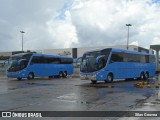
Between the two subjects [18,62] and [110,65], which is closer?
[110,65]

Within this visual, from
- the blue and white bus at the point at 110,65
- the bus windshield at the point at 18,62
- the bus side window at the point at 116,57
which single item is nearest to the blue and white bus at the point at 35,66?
the bus windshield at the point at 18,62

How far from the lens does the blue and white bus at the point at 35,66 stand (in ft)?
113

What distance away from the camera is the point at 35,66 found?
36.2 m

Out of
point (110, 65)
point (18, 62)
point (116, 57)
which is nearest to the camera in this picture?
point (110, 65)

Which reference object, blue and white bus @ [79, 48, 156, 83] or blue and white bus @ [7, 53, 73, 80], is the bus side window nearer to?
blue and white bus @ [79, 48, 156, 83]

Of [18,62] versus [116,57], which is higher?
[116,57]

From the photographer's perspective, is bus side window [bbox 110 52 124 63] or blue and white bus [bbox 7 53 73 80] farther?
blue and white bus [bbox 7 53 73 80]

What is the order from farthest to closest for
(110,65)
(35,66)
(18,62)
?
1. (35,66)
2. (18,62)
3. (110,65)

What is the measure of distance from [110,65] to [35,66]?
11.4m

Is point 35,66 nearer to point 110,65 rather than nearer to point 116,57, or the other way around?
point 116,57

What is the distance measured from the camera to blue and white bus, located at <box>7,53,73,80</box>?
113 feet

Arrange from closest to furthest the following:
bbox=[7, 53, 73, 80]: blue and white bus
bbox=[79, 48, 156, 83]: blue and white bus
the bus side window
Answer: bbox=[79, 48, 156, 83]: blue and white bus, the bus side window, bbox=[7, 53, 73, 80]: blue and white bus

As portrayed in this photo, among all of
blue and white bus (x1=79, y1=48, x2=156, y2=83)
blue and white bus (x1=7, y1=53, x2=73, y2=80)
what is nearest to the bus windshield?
blue and white bus (x1=7, y1=53, x2=73, y2=80)

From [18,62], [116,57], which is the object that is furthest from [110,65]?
[18,62]
